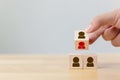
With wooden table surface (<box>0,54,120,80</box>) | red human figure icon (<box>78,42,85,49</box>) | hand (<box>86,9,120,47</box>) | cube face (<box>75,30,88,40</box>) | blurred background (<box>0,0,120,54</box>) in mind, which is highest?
blurred background (<box>0,0,120,54</box>)

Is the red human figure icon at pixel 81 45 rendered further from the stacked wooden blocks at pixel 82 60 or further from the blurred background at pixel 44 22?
the blurred background at pixel 44 22

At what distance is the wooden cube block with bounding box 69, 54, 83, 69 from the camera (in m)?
0.97

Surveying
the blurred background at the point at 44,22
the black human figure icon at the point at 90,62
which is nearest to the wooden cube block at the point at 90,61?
the black human figure icon at the point at 90,62

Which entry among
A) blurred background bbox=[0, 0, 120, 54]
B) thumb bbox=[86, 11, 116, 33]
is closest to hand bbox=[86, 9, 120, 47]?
thumb bbox=[86, 11, 116, 33]

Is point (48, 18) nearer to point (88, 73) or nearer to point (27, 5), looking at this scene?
point (27, 5)

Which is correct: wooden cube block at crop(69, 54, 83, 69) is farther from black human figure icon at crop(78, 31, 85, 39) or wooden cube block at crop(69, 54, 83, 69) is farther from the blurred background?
the blurred background

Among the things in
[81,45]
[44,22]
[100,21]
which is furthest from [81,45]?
[44,22]

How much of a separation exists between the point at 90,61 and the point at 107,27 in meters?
0.16

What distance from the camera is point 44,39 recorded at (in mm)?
2129

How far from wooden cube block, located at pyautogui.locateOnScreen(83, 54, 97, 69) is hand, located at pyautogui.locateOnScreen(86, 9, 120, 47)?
0.07 metres

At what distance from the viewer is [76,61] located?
975 millimetres

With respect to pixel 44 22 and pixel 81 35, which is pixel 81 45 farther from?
pixel 44 22

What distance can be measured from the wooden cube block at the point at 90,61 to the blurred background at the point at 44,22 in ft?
3.71

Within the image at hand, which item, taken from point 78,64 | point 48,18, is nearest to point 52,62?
point 78,64
